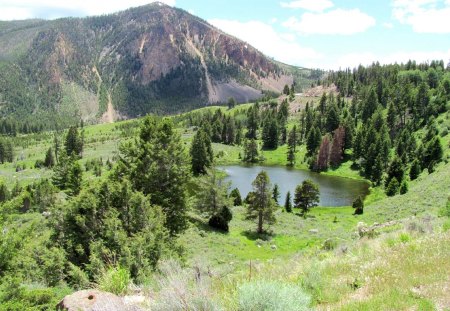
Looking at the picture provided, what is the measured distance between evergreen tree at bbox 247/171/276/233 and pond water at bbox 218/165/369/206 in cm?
2434

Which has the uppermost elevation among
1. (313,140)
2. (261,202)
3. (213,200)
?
(313,140)

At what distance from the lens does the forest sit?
995 cm

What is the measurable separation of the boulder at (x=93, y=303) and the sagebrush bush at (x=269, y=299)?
2.89 meters

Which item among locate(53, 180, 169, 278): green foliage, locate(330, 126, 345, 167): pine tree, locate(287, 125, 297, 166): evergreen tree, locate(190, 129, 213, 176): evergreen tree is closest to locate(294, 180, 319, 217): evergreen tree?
locate(190, 129, 213, 176): evergreen tree

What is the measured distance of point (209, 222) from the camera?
4597 centimetres

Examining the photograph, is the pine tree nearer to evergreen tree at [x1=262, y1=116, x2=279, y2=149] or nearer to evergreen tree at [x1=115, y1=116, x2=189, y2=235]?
evergreen tree at [x1=262, y1=116, x2=279, y2=149]

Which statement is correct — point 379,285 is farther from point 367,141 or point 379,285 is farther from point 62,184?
point 367,141

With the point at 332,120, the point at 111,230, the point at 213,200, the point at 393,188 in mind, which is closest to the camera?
the point at 111,230

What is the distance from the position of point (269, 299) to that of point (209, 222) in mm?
39321

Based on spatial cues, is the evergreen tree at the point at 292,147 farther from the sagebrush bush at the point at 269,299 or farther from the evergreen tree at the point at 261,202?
the sagebrush bush at the point at 269,299

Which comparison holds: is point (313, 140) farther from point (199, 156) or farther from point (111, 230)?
point (111, 230)

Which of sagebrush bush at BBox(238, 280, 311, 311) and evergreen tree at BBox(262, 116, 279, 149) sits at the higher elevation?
sagebrush bush at BBox(238, 280, 311, 311)

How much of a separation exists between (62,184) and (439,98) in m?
120

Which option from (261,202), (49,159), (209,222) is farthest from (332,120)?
(49,159)
